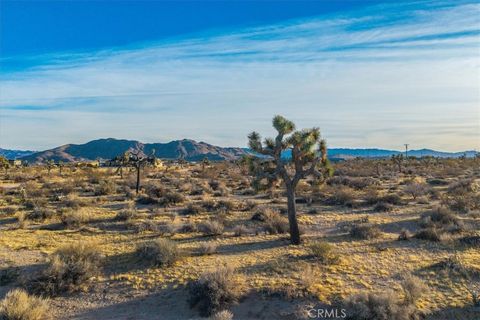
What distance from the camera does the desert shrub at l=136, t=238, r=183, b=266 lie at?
12.3 meters

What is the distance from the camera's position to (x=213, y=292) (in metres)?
9.82

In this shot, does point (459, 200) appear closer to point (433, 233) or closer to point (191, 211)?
point (433, 233)

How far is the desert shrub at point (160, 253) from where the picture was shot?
12.3 metres

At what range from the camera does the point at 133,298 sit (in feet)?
34.0

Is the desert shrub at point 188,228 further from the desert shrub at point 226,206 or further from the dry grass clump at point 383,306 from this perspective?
the dry grass clump at point 383,306

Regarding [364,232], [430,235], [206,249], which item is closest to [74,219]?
[206,249]

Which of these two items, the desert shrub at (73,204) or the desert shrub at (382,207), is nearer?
the desert shrub at (382,207)

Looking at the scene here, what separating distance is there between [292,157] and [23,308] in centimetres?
1022

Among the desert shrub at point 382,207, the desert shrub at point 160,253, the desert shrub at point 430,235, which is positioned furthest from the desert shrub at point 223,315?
the desert shrub at point 382,207

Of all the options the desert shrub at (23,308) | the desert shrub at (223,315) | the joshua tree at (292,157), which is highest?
the joshua tree at (292,157)

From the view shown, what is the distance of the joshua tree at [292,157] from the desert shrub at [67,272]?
6.69m

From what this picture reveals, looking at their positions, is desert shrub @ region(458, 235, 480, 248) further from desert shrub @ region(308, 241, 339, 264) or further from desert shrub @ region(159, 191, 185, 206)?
desert shrub @ region(159, 191, 185, 206)

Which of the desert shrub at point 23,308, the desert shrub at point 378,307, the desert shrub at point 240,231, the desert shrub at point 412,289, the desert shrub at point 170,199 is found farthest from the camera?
the desert shrub at point 170,199

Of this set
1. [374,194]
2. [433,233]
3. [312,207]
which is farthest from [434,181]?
[433,233]
